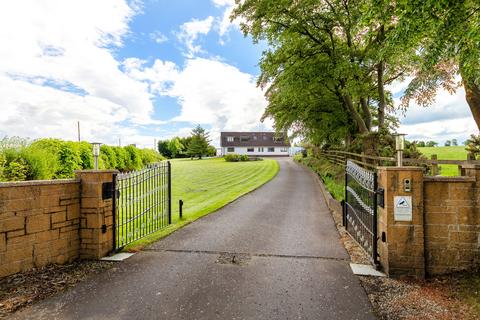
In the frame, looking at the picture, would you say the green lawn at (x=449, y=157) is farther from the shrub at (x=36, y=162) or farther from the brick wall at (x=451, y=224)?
the shrub at (x=36, y=162)

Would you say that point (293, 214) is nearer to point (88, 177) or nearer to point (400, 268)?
point (400, 268)

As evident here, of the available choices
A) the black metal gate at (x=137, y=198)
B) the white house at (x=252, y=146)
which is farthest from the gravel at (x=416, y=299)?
the white house at (x=252, y=146)

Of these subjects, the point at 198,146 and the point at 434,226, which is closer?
the point at 434,226

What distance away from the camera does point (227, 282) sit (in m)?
4.06

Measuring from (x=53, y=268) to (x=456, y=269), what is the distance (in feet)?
21.3

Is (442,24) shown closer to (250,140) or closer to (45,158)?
(45,158)

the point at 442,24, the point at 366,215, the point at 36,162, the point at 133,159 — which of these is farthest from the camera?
the point at 133,159

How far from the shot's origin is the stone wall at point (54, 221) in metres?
4.02

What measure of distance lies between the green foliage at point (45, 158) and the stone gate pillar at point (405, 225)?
8.93 meters

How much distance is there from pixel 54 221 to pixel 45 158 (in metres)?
4.92

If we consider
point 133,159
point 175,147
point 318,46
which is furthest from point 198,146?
point 318,46

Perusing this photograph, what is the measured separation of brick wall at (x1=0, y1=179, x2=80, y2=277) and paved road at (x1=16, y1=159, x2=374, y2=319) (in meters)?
0.99

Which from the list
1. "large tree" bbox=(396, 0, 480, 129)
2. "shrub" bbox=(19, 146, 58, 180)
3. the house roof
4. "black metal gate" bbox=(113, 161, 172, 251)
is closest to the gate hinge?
"large tree" bbox=(396, 0, 480, 129)

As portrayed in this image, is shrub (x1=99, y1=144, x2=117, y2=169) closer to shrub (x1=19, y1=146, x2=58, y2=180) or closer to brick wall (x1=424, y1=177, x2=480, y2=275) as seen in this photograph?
shrub (x1=19, y1=146, x2=58, y2=180)
